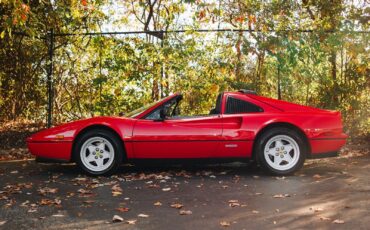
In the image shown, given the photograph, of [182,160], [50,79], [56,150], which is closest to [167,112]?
[182,160]

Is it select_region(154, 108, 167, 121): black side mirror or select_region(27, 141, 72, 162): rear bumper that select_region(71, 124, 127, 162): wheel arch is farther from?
select_region(154, 108, 167, 121): black side mirror

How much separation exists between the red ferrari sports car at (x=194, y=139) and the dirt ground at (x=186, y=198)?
297 mm

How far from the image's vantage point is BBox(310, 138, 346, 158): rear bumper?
6840 mm

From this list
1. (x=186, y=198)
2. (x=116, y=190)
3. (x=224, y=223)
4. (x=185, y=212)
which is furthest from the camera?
(x=116, y=190)

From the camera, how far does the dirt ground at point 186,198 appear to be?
434 cm

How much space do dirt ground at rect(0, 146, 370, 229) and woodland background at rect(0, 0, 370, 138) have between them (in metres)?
2.98

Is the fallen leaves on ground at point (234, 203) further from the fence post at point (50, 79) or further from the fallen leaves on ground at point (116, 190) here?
the fence post at point (50, 79)

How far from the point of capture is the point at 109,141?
22.0ft

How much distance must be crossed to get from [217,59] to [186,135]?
155 inches

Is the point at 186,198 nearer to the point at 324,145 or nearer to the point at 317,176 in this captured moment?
the point at 317,176

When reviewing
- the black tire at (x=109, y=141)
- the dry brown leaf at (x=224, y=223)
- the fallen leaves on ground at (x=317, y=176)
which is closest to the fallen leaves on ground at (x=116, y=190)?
the black tire at (x=109, y=141)

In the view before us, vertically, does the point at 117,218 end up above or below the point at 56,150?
below

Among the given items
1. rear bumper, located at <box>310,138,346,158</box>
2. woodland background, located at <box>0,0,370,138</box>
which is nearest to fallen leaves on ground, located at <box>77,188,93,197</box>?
rear bumper, located at <box>310,138,346,158</box>

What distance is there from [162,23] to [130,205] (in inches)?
327
